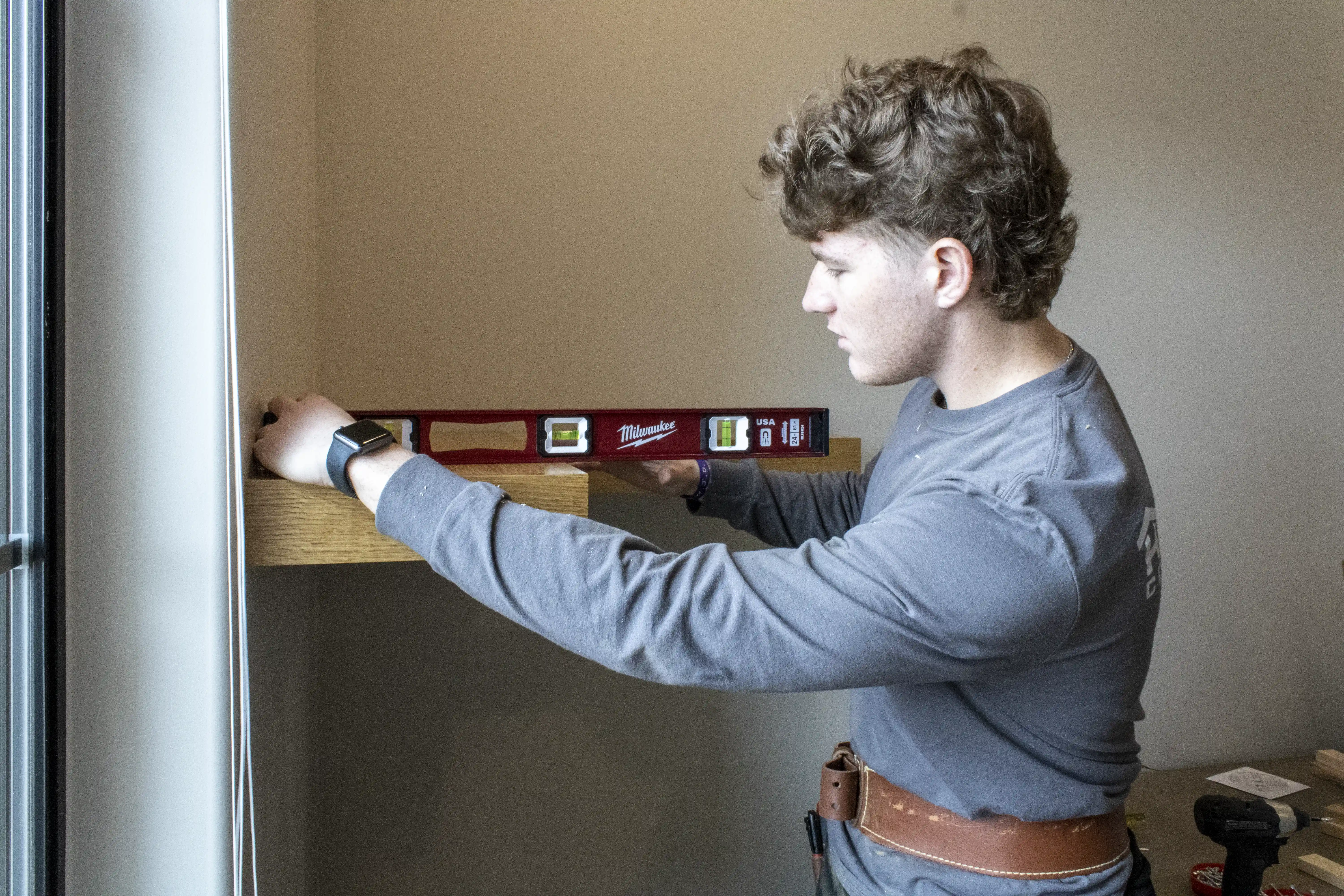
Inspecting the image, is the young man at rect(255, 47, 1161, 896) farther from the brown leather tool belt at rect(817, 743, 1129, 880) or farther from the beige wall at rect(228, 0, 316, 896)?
the beige wall at rect(228, 0, 316, 896)

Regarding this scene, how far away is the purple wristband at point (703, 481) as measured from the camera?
1382mm

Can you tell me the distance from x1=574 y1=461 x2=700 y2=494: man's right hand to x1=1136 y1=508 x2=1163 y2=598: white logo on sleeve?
2.05 ft

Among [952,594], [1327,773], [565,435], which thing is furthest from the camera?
[1327,773]

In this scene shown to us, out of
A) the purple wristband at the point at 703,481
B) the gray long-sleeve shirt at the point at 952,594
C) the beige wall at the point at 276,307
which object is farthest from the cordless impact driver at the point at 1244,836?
the beige wall at the point at 276,307

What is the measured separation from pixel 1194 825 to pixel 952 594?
146cm

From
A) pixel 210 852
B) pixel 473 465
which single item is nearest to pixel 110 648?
pixel 210 852

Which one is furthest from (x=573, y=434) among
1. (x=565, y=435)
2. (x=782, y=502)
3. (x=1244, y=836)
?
(x=1244, y=836)

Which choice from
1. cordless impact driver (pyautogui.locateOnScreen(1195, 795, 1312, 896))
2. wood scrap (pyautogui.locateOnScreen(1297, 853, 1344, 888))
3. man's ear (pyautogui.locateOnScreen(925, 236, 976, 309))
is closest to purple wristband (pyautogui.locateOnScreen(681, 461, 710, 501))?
man's ear (pyautogui.locateOnScreen(925, 236, 976, 309))

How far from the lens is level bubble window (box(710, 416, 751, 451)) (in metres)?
1.28

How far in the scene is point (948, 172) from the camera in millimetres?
938

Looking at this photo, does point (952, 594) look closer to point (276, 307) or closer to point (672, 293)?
point (276, 307)

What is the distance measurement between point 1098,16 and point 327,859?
2161 mm

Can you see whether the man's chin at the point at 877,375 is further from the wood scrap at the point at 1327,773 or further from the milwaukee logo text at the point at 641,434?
the wood scrap at the point at 1327,773

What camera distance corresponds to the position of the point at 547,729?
5.50 ft
